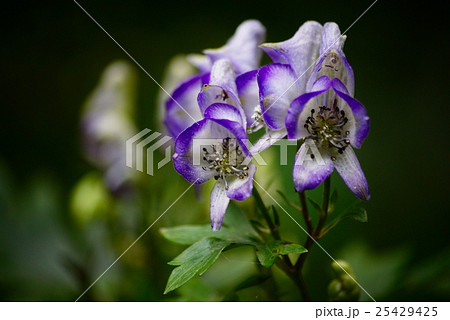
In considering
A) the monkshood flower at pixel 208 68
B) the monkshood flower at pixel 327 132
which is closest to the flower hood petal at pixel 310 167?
the monkshood flower at pixel 327 132

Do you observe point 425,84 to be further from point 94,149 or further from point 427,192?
point 94,149

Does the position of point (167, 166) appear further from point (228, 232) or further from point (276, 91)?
point (276, 91)

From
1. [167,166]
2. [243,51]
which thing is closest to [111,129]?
[167,166]

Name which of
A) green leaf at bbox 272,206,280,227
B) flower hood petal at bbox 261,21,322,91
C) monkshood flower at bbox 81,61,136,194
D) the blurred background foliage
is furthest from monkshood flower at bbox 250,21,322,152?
monkshood flower at bbox 81,61,136,194

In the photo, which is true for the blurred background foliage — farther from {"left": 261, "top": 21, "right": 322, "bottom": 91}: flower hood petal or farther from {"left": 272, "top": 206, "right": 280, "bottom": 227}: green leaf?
{"left": 261, "top": 21, "right": 322, "bottom": 91}: flower hood petal

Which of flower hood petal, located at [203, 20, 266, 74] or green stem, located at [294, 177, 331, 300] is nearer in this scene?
green stem, located at [294, 177, 331, 300]

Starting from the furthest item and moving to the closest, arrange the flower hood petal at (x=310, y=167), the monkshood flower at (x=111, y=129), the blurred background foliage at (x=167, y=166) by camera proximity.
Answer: the monkshood flower at (x=111, y=129), the blurred background foliage at (x=167, y=166), the flower hood petal at (x=310, y=167)

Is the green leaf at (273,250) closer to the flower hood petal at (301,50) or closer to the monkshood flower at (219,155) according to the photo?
the monkshood flower at (219,155)
